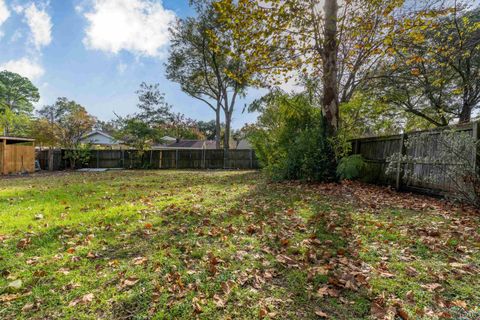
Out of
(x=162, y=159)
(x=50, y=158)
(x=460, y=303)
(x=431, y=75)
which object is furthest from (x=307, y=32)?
(x=50, y=158)

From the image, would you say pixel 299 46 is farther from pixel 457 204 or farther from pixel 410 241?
pixel 410 241

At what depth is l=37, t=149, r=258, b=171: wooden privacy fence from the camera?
18.1 meters

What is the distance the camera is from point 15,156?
14.5 meters

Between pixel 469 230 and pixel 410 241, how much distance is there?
3.28 ft

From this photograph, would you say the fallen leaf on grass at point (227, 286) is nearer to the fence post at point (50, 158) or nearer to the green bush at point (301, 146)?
the green bush at point (301, 146)

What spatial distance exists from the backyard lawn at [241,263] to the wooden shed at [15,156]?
1335 cm

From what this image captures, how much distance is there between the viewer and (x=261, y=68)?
7.19 meters

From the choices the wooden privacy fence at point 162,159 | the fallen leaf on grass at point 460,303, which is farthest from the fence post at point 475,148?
the wooden privacy fence at point 162,159

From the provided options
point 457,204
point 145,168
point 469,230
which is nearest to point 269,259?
point 469,230

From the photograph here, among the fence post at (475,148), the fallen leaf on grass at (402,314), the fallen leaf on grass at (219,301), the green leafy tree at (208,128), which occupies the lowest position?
the fallen leaf on grass at (219,301)

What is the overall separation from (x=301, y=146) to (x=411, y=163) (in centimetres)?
286

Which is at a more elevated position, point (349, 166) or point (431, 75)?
point (431, 75)

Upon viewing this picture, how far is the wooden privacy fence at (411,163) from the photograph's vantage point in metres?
5.09

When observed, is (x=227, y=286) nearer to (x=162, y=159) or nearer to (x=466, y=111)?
(x=466, y=111)
